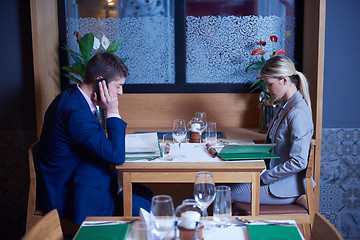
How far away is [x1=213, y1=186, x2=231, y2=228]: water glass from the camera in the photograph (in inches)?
50.4

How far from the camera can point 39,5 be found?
119 inches

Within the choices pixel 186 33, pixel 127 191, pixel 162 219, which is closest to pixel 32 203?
pixel 127 191

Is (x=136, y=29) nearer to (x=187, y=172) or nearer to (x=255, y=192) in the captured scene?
(x=187, y=172)

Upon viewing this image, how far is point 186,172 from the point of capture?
6.31 ft

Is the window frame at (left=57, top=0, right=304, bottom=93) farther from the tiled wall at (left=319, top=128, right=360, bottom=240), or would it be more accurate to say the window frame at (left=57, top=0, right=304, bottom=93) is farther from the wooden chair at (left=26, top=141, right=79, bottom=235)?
the wooden chair at (left=26, top=141, right=79, bottom=235)

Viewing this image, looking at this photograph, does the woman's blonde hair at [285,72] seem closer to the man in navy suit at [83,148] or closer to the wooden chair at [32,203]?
the man in navy suit at [83,148]

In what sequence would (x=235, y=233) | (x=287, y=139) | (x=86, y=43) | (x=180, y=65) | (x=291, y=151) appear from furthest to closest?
1. (x=180, y=65)
2. (x=86, y=43)
3. (x=287, y=139)
4. (x=291, y=151)
5. (x=235, y=233)

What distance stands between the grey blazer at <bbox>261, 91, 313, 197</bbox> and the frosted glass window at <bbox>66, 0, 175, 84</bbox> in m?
1.35

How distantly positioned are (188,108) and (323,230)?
2.25 m

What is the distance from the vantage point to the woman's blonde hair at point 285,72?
2.35 m

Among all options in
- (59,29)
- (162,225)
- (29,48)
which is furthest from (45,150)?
(59,29)

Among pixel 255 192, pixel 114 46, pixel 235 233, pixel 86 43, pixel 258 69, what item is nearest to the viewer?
pixel 235 233

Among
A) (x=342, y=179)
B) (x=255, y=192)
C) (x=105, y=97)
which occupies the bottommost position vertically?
(x=342, y=179)

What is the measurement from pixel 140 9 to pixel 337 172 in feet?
6.74
